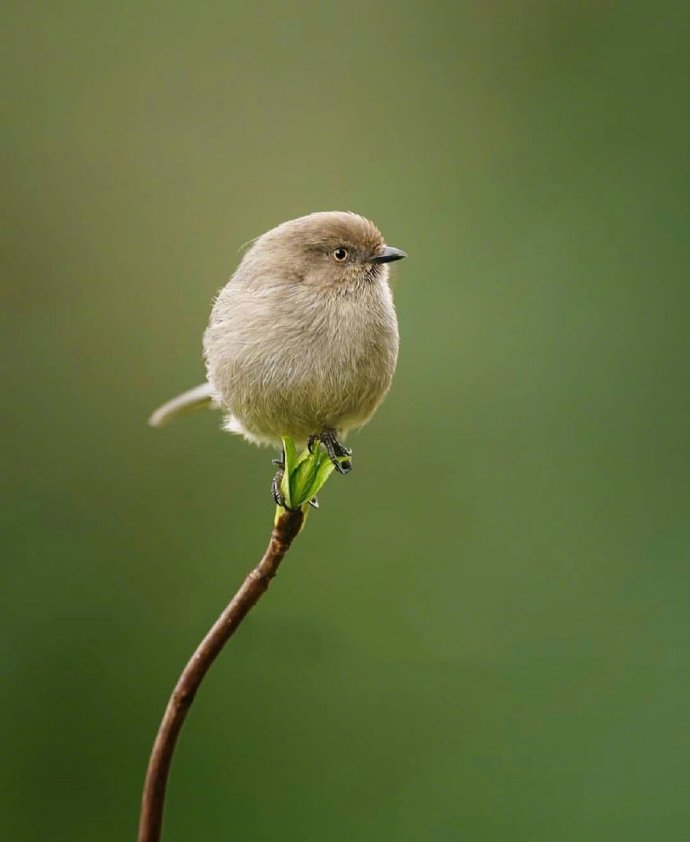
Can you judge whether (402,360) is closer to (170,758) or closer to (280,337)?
(280,337)

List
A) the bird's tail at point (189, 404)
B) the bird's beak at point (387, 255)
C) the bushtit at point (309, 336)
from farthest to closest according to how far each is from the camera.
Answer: the bird's tail at point (189, 404) → the bird's beak at point (387, 255) → the bushtit at point (309, 336)

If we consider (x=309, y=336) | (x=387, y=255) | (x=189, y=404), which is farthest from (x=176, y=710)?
(x=189, y=404)

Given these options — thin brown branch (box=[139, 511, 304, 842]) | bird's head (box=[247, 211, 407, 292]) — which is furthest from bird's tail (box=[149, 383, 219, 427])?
thin brown branch (box=[139, 511, 304, 842])

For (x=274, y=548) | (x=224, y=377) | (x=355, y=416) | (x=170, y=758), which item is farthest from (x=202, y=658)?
(x=224, y=377)

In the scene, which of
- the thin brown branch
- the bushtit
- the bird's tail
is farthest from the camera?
the bird's tail

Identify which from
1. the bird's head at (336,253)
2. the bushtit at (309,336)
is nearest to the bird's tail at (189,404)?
the bushtit at (309,336)

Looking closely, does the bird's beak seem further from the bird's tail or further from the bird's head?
the bird's tail

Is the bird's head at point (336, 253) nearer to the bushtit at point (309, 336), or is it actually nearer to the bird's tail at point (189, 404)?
the bushtit at point (309, 336)

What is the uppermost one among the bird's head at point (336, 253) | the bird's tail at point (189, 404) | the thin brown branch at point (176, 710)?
the bird's head at point (336, 253)
